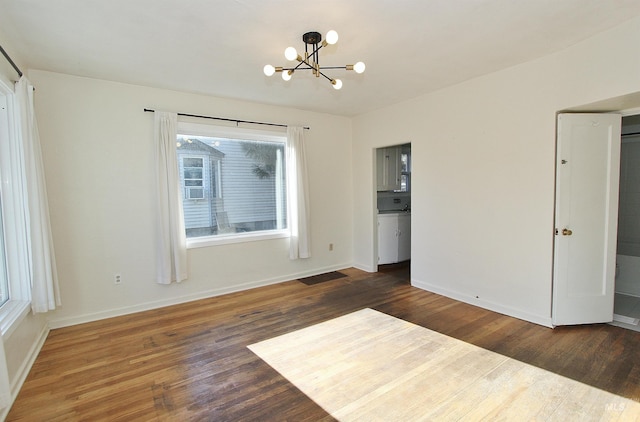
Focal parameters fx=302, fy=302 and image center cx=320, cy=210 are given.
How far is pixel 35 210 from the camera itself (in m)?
2.60

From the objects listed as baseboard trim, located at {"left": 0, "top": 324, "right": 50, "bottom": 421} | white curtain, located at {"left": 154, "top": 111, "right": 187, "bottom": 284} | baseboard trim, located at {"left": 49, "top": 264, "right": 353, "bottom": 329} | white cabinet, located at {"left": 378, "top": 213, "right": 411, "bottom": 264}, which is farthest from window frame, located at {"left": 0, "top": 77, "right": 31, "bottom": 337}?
white cabinet, located at {"left": 378, "top": 213, "right": 411, "bottom": 264}

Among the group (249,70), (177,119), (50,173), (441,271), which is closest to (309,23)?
(249,70)

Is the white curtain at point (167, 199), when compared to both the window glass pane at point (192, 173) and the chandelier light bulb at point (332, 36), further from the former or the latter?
the chandelier light bulb at point (332, 36)

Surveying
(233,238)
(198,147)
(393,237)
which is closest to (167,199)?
(198,147)

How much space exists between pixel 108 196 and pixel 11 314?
146 cm

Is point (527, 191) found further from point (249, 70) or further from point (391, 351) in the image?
point (249, 70)

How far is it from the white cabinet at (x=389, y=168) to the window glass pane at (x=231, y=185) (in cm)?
182

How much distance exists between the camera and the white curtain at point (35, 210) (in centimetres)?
A: 256

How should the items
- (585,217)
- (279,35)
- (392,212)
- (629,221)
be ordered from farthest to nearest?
(392,212), (629,221), (585,217), (279,35)

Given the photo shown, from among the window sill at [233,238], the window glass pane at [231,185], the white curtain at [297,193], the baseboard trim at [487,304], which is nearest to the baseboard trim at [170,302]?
the white curtain at [297,193]

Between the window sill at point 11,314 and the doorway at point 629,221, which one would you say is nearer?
the window sill at point 11,314

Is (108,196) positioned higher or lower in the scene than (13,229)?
higher

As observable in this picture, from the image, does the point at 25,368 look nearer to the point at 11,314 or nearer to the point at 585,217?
the point at 11,314

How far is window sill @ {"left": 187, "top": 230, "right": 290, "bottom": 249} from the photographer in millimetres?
3991
